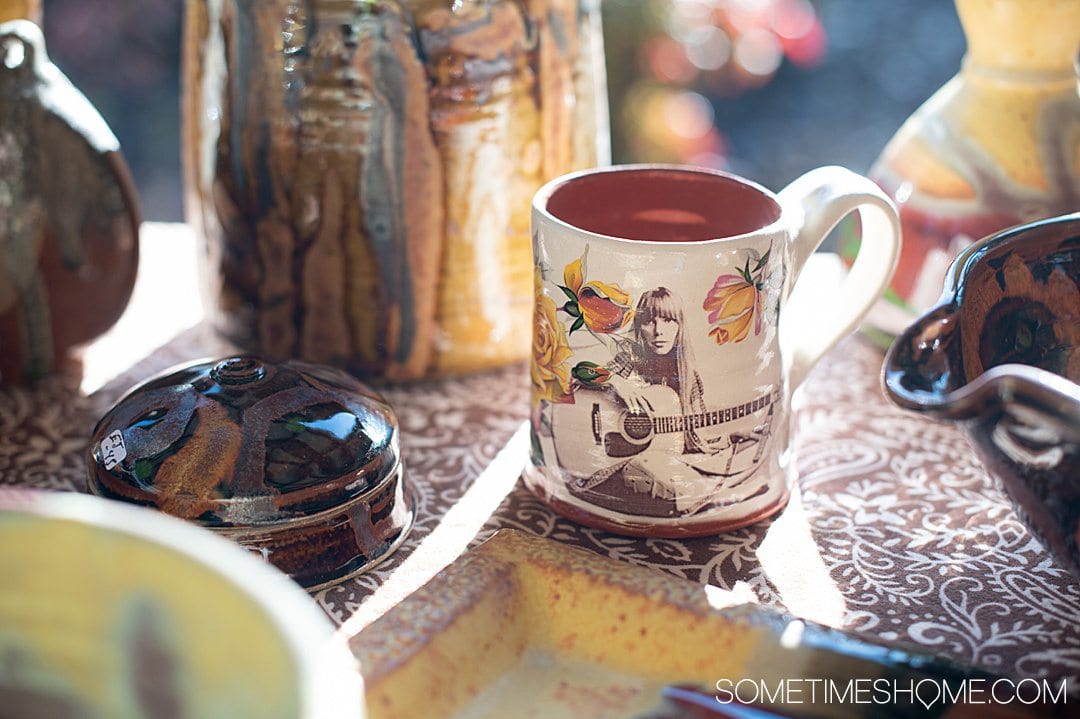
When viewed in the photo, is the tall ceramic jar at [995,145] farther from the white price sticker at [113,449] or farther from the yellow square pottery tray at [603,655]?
the white price sticker at [113,449]

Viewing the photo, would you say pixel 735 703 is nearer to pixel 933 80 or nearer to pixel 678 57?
pixel 678 57

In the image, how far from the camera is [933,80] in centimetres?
186

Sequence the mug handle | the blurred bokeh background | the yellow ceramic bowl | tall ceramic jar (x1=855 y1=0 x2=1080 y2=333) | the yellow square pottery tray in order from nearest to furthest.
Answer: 1. the yellow ceramic bowl
2. the yellow square pottery tray
3. the mug handle
4. tall ceramic jar (x1=855 y1=0 x2=1080 y2=333)
5. the blurred bokeh background

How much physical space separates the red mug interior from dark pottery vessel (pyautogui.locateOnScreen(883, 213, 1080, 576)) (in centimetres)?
11

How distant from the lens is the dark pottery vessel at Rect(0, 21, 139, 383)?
54 centimetres

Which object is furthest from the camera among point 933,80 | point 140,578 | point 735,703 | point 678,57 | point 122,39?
point 933,80

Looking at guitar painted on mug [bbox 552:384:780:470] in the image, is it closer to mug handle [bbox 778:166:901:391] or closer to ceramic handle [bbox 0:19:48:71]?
mug handle [bbox 778:166:901:391]

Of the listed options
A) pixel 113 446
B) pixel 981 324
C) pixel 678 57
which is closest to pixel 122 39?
pixel 678 57

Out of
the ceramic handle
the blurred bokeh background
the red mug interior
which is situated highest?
the ceramic handle

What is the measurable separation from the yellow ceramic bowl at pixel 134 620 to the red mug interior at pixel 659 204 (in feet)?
0.88

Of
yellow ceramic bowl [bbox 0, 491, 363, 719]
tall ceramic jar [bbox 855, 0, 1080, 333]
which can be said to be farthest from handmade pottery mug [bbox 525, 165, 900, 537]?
yellow ceramic bowl [bbox 0, 491, 363, 719]

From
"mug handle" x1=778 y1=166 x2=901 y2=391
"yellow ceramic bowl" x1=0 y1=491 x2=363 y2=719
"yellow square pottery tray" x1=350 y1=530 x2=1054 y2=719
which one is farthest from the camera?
"mug handle" x1=778 y1=166 x2=901 y2=391

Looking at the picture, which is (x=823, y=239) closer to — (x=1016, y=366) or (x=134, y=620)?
(x=1016, y=366)

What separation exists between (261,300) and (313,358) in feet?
0.13
